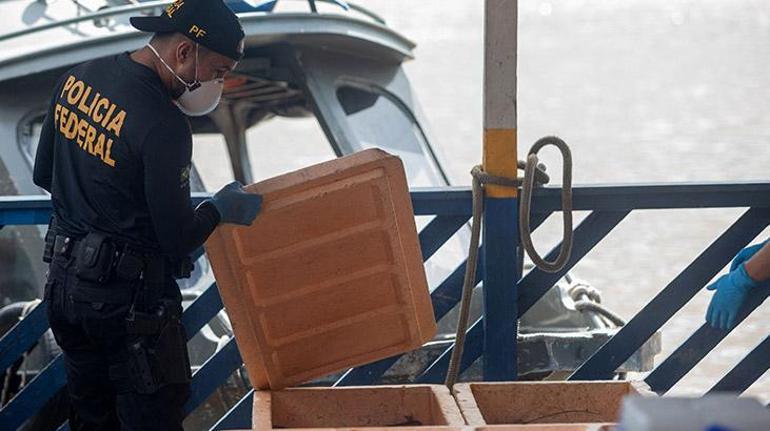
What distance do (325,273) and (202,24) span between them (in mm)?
872

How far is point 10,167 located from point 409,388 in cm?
307

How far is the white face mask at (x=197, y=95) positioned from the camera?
4883mm

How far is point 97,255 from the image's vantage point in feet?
15.9

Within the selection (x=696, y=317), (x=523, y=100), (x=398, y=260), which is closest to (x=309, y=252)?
(x=398, y=260)

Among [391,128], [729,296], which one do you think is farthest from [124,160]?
[391,128]

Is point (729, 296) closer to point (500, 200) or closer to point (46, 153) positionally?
point (500, 200)

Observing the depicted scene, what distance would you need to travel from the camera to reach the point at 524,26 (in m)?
80.9

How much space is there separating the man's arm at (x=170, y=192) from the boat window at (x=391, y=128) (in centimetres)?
324

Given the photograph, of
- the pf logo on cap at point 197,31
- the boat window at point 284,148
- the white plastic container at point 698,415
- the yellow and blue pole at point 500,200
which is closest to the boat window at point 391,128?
the yellow and blue pole at point 500,200

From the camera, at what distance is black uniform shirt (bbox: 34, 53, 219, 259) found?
4.65 metres

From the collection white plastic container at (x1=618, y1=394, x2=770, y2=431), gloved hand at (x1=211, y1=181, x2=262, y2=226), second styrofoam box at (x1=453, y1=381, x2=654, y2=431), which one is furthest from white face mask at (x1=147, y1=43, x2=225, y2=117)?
white plastic container at (x1=618, y1=394, x2=770, y2=431)

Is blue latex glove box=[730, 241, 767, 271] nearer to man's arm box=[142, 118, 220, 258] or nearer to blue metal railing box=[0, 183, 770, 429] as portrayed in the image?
blue metal railing box=[0, 183, 770, 429]

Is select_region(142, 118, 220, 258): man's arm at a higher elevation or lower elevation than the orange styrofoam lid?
higher

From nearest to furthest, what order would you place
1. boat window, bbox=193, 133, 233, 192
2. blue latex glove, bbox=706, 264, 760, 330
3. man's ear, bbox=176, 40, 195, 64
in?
man's ear, bbox=176, 40, 195, 64
blue latex glove, bbox=706, 264, 760, 330
boat window, bbox=193, 133, 233, 192
